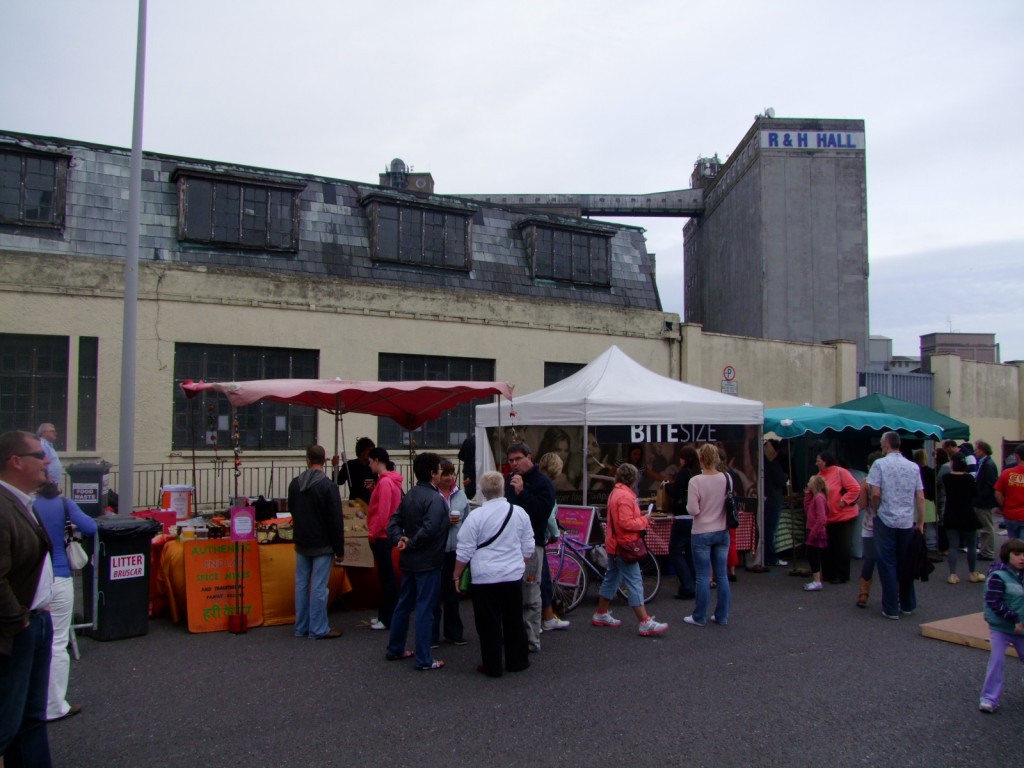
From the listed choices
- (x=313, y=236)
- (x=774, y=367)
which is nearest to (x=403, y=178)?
(x=313, y=236)

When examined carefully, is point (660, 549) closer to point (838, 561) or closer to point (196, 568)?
point (838, 561)

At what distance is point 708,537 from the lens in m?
8.23

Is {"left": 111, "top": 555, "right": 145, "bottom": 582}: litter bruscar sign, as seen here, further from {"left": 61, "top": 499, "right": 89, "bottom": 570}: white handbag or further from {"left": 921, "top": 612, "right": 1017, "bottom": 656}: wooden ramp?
{"left": 921, "top": 612, "right": 1017, "bottom": 656}: wooden ramp

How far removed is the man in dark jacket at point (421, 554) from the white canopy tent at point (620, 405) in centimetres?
340

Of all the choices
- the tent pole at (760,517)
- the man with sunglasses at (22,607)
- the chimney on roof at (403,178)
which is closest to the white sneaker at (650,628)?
the tent pole at (760,517)

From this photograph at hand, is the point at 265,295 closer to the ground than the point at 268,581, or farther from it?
farther from it

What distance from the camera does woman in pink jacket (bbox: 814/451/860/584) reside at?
408 inches

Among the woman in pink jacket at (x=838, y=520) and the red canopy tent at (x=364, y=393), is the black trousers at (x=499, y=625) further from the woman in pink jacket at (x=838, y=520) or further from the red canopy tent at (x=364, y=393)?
the woman in pink jacket at (x=838, y=520)

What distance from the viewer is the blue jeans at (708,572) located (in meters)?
8.20

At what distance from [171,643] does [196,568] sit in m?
0.80

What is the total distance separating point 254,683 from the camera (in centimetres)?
643

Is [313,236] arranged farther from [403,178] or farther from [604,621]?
[604,621]

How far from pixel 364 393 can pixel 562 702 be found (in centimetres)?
531

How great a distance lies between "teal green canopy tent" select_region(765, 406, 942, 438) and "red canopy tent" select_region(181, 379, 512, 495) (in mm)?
4659
